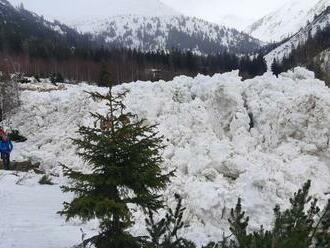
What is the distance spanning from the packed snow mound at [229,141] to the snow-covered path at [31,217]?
1.86 metres

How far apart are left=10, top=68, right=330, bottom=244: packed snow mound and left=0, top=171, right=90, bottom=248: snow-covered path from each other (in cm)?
186

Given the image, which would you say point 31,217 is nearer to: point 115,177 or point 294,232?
point 115,177

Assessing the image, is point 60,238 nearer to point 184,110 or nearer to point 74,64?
point 184,110

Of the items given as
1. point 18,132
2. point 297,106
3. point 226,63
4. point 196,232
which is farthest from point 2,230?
point 226,63

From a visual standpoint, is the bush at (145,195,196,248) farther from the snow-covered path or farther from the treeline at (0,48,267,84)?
the treeline at (0,48,267,84)

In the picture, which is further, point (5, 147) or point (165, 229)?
point (5, 147)

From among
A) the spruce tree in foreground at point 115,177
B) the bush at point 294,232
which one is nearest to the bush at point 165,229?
the bush at point 294,232

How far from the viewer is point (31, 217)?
13.2 meters

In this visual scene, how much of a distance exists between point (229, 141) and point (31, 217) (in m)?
7.26

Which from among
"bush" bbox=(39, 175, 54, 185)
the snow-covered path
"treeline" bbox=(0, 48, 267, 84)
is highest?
"treeline" bbox=(0, 48, 267, 84)

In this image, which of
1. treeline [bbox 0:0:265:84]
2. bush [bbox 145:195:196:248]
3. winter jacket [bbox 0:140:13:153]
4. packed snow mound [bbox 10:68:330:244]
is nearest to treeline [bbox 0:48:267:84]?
treeline [bbox 0:0:265:84]

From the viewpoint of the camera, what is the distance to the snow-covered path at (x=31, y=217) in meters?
11.1

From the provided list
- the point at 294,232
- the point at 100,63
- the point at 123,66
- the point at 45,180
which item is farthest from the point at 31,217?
the point at 100,63

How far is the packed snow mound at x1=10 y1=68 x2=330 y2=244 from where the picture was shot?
516 inches
